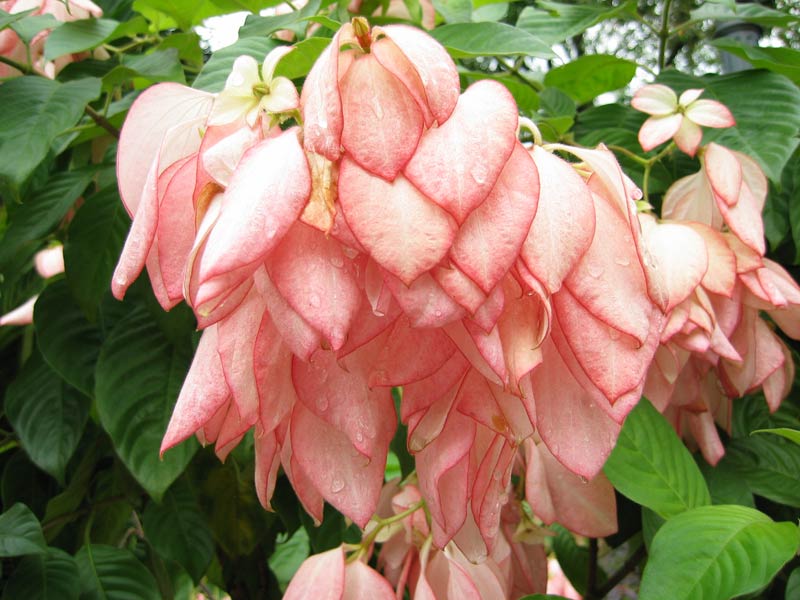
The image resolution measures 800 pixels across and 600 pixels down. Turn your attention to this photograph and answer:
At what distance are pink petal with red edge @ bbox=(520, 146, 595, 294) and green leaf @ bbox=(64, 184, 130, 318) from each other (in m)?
0.49

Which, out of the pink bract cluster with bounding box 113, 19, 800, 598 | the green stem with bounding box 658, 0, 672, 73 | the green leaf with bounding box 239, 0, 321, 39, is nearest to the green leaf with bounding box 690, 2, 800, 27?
the green stem with bounding box 658, 0, 672, 73

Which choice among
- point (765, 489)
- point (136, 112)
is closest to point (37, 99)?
point (136, 112)

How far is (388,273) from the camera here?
0.28 meters

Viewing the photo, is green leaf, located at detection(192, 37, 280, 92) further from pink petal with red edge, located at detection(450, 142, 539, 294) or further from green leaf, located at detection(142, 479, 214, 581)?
green leaf, located at detection(142, 479, 214, 581)

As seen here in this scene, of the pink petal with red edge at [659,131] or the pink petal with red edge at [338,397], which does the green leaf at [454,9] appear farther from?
the pink petal with red edge at [338,397]

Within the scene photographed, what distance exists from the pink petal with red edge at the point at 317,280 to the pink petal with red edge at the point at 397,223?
0.02m

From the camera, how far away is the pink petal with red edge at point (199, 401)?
1.07 ft

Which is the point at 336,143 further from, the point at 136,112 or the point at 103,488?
the point at 103,488

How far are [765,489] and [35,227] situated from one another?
2.25ft

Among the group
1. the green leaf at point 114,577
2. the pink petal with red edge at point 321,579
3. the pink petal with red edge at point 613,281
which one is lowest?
the green leaf at point 114,577

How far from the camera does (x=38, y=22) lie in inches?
26.5

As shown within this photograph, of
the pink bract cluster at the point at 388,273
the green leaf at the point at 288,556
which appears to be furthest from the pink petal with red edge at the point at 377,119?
the green leaf at the point at 288,556

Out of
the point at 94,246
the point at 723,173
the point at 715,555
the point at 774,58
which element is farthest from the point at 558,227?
→ the point at 774,58

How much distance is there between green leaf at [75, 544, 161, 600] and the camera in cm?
77
